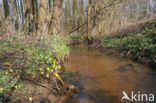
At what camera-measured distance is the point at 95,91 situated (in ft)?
11.3

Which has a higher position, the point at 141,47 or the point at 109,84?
the point at 141,47

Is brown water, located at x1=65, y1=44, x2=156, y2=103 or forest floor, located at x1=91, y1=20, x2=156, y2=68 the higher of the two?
forest floor, located at x1=91, y1=20, x2=156, y2=68

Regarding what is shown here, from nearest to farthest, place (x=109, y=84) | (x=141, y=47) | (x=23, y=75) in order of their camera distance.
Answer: (x=23, y=75) → (x=109, y=84) → (x=141, y=47)

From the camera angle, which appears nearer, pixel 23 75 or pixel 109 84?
pixel 23 75

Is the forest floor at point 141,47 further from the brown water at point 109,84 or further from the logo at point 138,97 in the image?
the logo at point 138,97

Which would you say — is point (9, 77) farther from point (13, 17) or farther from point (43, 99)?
point (13, 17)

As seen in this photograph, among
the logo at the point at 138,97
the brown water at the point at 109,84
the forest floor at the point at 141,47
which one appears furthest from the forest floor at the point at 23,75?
the forest floor at the point at 141,47

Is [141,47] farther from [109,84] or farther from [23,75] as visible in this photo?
[23,75]

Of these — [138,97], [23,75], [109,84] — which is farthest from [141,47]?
[23,75]

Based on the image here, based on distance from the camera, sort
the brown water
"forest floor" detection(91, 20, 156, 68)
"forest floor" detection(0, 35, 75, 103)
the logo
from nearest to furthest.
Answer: "forest floor" detection(0, 35, 75, 103)
the logo
the brown water
"forest floor" detection(91, 20, 156, 68)

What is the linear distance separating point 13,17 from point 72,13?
18566 mm

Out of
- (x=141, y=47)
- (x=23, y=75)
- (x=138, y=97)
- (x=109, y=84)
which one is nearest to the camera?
(x=23, y=75)

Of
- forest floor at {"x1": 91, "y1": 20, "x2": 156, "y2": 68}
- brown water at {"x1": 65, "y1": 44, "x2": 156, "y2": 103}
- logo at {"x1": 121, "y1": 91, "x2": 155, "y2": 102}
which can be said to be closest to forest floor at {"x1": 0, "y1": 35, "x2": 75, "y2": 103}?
brown water at {"x1": 65, "y1": 44, "x2": 156, "y2": 103}

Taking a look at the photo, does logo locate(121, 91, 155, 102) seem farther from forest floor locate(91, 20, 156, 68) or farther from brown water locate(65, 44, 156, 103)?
forest floor locate(91, 20, 156, 68)
